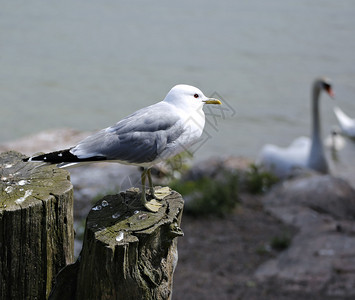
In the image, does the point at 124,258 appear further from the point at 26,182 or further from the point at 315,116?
the point at 315,116

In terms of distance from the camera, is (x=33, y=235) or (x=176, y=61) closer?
(x=33, y=235)

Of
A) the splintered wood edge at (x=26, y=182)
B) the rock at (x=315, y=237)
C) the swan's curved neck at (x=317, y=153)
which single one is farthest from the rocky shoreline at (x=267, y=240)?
the splintered wood edge at (x=26, y=182)

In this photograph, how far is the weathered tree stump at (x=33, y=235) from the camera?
2.52 meters

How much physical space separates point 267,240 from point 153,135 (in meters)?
3.60

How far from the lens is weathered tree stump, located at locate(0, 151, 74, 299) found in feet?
8.25

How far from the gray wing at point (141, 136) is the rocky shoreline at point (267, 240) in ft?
3.85

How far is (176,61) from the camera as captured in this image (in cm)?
1216

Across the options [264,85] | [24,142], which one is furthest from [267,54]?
[24,142]

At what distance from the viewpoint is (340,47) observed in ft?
44.5

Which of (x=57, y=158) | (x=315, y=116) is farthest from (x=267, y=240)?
(x=57, y=158)

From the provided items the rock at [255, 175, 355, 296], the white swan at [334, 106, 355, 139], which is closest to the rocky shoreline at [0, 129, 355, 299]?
the rock at [255, 175, 355, 296]

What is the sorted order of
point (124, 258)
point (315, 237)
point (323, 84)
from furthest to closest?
point (323, 84) < point (315, 237) < point (124, 258)

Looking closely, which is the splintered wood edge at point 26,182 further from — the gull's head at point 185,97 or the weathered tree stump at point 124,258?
the gull's head at point 185,97

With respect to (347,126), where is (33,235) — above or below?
above
